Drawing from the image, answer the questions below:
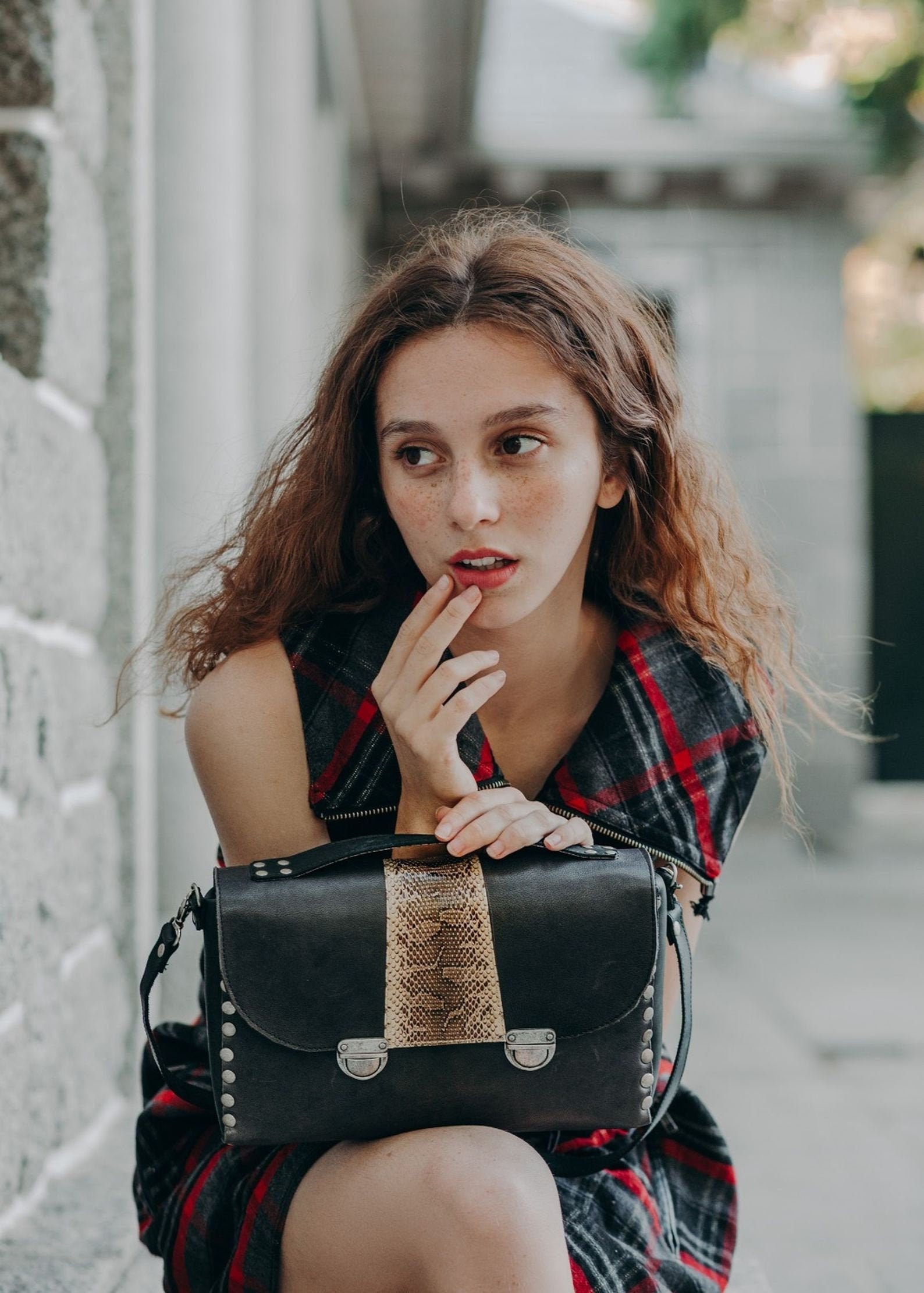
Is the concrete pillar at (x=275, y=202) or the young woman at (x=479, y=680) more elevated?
the concrete pillar at (x=275, y=202)

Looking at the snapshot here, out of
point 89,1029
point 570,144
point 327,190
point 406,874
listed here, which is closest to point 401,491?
point 406,874

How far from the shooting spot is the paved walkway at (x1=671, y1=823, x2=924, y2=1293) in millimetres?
2486

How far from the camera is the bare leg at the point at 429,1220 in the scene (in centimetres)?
138

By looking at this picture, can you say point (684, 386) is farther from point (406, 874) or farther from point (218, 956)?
point (218, 956)

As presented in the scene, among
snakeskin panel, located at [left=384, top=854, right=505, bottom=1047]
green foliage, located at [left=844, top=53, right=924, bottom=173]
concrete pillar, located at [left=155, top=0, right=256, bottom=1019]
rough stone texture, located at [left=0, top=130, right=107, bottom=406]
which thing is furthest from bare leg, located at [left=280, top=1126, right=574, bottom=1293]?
green foliage, located at [left=844, top=53, right=924, bottom=173]

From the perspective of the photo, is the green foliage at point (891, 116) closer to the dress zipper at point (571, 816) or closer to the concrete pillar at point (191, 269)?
the concrete pillar at point (191, 269)

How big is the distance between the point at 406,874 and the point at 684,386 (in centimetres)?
98

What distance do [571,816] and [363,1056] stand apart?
0.44 metres

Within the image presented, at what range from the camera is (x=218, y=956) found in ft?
4.69

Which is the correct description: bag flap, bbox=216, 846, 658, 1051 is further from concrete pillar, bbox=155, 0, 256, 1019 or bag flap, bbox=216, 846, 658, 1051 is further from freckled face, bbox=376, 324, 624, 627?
concrete pillar, bbox=155, 0, 256, 1019

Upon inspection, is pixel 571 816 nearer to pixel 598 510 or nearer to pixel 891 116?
pixel 598 510

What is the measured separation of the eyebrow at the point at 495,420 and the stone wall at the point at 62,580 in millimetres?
557

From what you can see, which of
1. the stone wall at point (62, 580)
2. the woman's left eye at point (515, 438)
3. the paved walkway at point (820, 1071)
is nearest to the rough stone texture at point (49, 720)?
the stone wall at point (62, 580)

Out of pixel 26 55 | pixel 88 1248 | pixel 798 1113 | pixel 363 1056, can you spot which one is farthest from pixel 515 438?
pixel 798 1113
